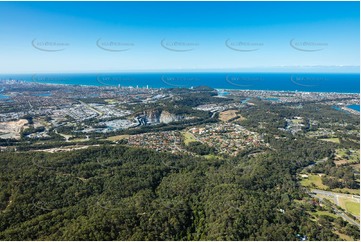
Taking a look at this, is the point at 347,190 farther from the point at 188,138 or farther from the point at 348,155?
the point at 188,138

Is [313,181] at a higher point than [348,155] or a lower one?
lower

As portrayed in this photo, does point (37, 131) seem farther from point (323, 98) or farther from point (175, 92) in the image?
point (323, 98)

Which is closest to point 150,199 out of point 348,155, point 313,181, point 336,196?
point 336,196

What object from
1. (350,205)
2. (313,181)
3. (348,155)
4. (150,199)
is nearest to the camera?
(150,199)

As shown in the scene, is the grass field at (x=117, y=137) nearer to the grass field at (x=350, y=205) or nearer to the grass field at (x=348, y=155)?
the grass field at (x=350, y=205)

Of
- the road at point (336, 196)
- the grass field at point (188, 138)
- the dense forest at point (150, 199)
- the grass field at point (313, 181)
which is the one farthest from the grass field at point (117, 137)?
the road at point (336, 196)

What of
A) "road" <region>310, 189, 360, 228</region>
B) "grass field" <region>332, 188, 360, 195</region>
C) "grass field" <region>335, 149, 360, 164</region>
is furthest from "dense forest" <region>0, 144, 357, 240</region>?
"grass field" <region>335, 149, 360, 164</region>
